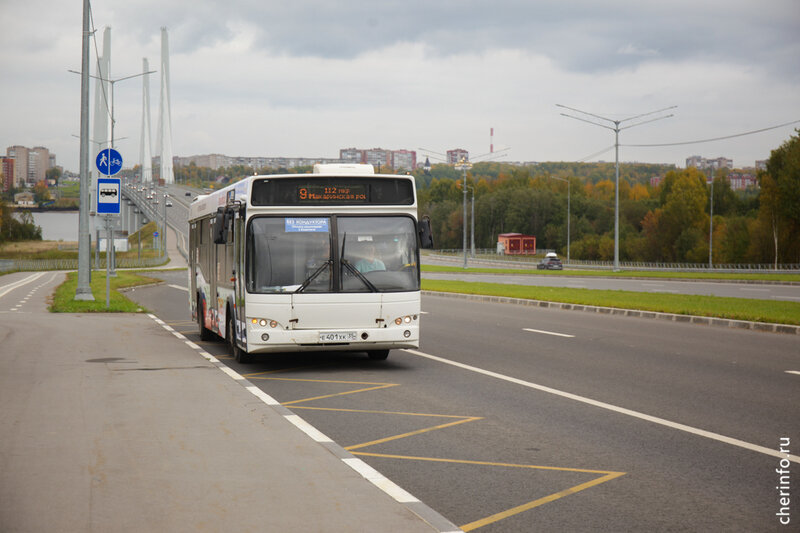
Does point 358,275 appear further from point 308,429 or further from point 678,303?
point 678,303

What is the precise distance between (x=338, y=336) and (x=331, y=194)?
2049mm

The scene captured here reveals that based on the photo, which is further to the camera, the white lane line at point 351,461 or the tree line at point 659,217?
the tree line at point 659,217

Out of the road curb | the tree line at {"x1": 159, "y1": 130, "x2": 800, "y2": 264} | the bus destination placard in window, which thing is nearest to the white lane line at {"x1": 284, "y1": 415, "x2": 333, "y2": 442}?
the bus destination placard in window

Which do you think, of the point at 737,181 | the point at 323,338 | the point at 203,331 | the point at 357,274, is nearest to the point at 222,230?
the point at 357,274

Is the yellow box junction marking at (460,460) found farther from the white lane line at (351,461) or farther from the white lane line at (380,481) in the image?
the white lane line at (380,481)

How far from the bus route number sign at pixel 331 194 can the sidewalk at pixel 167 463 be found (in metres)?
2.75

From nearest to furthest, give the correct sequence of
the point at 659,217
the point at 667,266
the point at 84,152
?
the point at 84,152
the point at 667,266
the point at 659,217

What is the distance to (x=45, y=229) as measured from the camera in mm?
198125

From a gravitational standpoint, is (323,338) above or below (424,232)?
below

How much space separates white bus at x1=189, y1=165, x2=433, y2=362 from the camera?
41.5ft

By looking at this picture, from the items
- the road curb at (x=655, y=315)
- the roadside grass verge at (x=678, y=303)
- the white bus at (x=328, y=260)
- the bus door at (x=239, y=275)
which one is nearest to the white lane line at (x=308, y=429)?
the white bus at (x=328, y=260)

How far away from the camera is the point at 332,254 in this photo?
1289cm

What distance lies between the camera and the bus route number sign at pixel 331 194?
13.1m

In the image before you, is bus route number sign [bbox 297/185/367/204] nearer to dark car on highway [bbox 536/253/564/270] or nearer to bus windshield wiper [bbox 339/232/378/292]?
bus windshield wiper [bbox 339/232/378/292]
